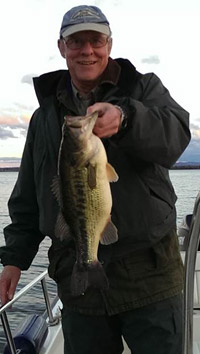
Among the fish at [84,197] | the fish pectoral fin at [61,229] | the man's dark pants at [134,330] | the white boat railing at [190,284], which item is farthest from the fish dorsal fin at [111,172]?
the man's dark pants at [134,330]

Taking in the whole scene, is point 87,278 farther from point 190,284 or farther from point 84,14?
point 84,14

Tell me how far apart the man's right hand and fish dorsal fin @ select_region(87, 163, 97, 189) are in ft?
3.54

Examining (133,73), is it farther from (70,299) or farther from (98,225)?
(70,299)

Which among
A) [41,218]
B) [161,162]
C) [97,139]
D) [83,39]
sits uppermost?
[83,39]

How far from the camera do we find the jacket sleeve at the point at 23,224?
289cm

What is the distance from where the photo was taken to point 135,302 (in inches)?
95.7

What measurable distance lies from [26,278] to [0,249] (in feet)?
36.2

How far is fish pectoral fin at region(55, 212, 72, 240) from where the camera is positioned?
2.29 m

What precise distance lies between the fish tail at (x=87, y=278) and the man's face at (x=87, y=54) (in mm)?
923

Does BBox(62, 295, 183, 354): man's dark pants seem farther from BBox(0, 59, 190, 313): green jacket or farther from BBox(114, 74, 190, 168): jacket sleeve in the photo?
BBox(114, 74, 190, 168): jacket sleeve

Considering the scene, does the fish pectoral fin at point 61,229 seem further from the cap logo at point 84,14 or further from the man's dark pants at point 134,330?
the cap logo at point 84,14

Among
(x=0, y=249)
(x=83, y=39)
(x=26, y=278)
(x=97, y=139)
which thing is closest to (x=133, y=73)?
(x=83, y=39)

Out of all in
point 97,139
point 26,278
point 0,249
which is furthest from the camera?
point 26,278

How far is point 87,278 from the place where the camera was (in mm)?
2311
